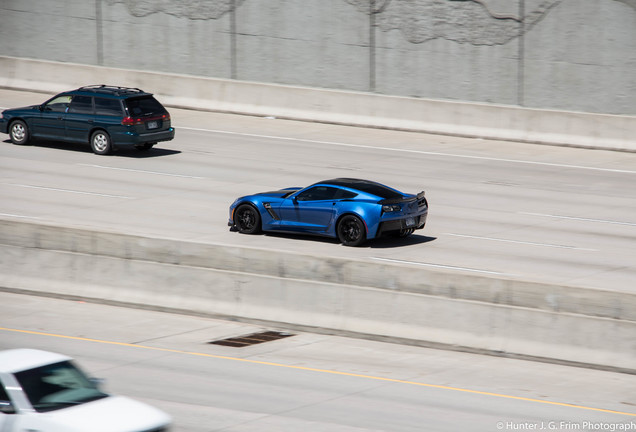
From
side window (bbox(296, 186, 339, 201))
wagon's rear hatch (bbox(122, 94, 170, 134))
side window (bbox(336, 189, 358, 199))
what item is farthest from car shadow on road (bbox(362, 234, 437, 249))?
wagon's rear hatch (bbox(122, 94, 170, 134))

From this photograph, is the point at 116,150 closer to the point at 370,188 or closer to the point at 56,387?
the point at 370,188

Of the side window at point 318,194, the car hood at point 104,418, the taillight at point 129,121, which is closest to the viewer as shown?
the car hood at point 104,418

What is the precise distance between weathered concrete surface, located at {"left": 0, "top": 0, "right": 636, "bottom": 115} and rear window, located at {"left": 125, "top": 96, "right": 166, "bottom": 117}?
840 centimetres

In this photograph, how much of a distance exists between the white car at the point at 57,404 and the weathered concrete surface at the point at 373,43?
956 inches

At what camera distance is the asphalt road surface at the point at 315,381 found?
12.1 meters

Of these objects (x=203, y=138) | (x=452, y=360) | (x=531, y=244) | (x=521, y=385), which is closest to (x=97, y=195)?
(x=203, y=138)

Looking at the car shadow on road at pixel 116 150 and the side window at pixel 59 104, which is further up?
the side window at pixel 59 104

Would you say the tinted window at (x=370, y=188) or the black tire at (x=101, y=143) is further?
the black tire at (x=101, y=143)

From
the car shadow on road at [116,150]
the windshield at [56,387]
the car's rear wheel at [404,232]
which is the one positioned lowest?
the windshield at [56,387]

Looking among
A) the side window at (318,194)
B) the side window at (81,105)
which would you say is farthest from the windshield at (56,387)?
the side window at (81,105)

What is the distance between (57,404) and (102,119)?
19.3 m

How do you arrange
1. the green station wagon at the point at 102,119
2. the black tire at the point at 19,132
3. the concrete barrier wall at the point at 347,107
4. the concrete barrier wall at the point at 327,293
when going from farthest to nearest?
the concrete barrier wall at the point at 347,107, the black tire at the point at 19,132, the green station wagon at the point at 102,119, the concrete barrier wall at the point at 327,293

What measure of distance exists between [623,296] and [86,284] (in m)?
9.59

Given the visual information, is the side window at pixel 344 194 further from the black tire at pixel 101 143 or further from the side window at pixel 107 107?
the black tire at pixel 101 143
